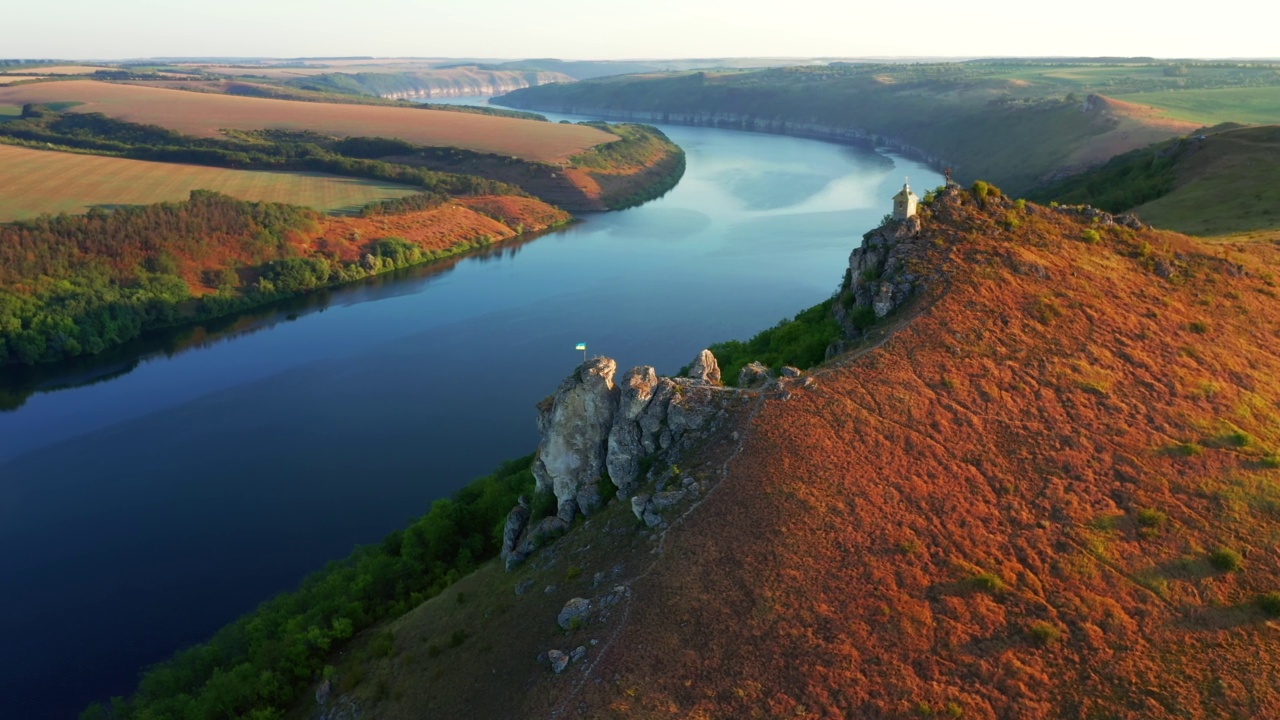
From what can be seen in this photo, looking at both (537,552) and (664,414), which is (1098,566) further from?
(537,552)

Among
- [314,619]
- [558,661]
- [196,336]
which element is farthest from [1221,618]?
[196,336]

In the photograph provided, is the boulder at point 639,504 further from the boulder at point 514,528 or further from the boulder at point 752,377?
the boulder at point 514,528

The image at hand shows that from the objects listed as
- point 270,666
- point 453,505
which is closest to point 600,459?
point 453,505

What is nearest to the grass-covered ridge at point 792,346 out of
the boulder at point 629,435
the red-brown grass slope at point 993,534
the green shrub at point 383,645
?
the red-brown grass slope at point 993,534

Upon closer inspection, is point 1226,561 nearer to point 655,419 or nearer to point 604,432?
point 655,419

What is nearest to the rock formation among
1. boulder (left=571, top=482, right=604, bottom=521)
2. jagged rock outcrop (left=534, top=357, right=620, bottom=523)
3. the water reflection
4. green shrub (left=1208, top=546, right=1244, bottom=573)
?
jagged rock outcrop (left=534, top=357, right=620, bottom=523)

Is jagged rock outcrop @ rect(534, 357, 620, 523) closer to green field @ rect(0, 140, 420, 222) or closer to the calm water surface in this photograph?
the calm water surface
